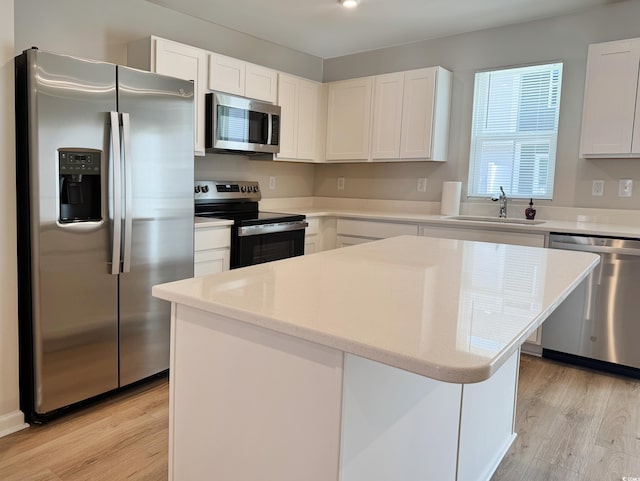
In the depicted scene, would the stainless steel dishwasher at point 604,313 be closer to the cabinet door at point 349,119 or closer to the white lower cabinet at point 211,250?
the cabinet door at point 349,119

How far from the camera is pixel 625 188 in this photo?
341 centimetres

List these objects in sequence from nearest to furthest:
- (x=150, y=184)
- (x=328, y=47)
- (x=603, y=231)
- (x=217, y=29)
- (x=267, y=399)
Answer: (x=267, y=399), (x=150, y=184), (x=603, y=231), (x=217, y=29), (x=328, y=47)

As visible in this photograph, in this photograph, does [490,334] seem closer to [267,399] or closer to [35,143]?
[267,399]

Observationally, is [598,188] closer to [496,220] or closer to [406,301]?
[496,220]

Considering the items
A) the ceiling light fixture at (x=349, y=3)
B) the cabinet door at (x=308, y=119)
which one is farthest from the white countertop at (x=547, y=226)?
the ceiling light fixture at (x=349, y=3)

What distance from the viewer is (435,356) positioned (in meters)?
0.83

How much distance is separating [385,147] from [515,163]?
3.57ft

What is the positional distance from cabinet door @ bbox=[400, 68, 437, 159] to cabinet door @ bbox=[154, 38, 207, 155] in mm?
1703

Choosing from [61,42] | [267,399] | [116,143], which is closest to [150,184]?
[116,143]

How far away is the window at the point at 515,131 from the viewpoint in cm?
376

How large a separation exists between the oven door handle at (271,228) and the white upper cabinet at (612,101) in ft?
6.89

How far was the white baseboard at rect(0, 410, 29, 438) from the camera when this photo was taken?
2213mm

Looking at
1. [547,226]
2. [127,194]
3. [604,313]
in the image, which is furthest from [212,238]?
[604,313]

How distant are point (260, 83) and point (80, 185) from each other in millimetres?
1932
